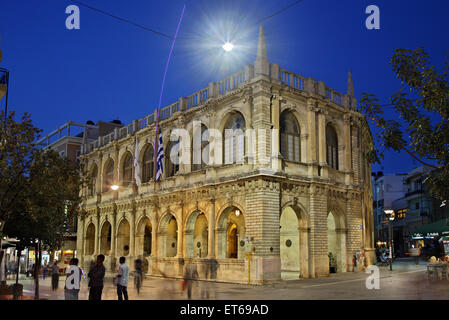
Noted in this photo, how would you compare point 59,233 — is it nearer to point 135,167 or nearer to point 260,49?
point 135,167

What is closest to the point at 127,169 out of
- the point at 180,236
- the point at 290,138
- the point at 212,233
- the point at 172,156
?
the point at 172,156

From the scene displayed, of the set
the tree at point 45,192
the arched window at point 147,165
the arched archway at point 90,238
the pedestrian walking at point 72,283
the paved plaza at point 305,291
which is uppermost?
the arched window at point 147,165

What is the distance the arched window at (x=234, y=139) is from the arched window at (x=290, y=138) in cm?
251

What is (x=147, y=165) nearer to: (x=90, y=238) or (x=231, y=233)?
(x=231, y=233)

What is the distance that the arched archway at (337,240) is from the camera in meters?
31.7

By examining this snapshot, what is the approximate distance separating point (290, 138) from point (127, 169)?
17889 millimetres

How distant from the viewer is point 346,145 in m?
33.0

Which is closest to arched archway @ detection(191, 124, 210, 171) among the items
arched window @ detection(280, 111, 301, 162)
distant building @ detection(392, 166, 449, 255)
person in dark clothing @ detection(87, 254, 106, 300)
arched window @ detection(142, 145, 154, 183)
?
arched window @ detection(280, 111, 301, 162)

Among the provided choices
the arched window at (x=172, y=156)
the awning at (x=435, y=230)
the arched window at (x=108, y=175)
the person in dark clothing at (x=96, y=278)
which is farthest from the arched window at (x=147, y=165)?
the person in dark clothing at (x=96, y=278)

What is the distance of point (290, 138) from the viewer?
29.4 m

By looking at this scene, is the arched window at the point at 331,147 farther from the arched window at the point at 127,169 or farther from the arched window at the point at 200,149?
the arched window at the point at 127,169

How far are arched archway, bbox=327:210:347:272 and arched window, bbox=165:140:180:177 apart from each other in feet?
38.3

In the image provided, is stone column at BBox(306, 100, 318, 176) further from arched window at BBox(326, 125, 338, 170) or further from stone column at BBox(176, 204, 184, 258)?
stone column at BBox(176, 204, 184, 258)
